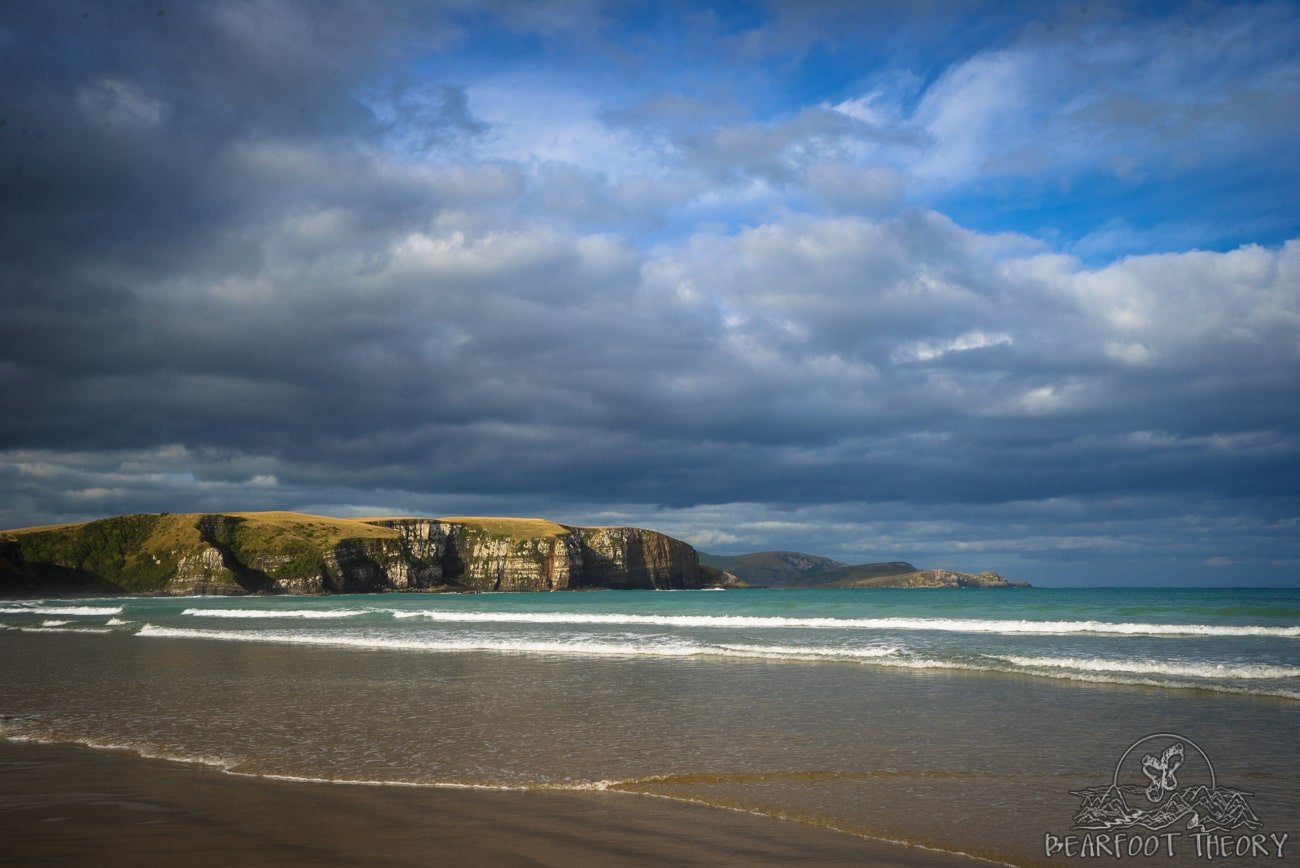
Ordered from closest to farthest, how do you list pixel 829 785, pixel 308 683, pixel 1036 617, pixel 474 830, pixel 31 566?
pixel 474 830, pixel 829 785, pixel 308 683, pixel 1036 617, pixel 31 566

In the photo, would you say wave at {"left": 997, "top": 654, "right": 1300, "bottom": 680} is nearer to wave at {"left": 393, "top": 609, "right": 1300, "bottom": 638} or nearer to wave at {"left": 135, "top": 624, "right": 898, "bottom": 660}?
wave at {"left": 135, "top": 624, "right": 898, "bottom": 660}

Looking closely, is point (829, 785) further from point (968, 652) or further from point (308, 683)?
point (968, 652)

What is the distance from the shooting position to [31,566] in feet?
403

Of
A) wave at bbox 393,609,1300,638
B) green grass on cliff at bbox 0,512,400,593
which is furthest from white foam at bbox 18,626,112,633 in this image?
green grass on cliff at bbox 0,512,400,593

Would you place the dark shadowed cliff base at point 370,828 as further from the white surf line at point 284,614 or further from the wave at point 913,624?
the white surf line at point 284,614

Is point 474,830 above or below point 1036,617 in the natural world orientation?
above

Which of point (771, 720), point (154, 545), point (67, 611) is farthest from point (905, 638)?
point (154, 545)

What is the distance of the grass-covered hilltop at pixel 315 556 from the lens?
124 m

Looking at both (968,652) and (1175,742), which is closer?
(1175,742)

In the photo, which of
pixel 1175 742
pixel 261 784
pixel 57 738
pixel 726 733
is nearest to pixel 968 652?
pixel 1175 742

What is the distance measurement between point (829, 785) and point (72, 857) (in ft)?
25.3

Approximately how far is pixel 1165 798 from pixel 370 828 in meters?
9.11

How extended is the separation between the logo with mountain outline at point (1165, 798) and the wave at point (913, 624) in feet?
73.0

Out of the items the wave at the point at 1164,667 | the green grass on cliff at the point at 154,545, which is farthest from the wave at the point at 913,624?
the green grass on cliff at the point at 154,545
